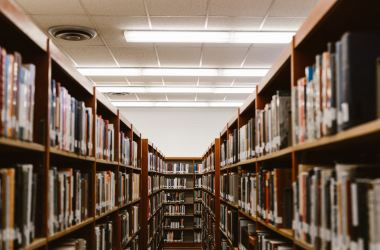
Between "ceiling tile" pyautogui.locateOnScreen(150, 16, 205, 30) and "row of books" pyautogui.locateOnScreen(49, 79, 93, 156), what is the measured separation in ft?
8.38

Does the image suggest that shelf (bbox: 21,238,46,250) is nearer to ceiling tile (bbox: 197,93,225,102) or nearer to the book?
the book

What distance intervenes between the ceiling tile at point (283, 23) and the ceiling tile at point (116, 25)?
1.46 m

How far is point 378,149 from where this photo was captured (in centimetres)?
165

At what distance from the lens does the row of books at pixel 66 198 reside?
1.99 m

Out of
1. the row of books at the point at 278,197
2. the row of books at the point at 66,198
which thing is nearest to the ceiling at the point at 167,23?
the row of books at the point at 66,198

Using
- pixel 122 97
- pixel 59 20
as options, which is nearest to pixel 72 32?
pixel 59 20

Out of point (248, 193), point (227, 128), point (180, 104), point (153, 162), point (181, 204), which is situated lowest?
point (181, 204)

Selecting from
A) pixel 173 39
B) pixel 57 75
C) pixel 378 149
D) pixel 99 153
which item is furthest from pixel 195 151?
pixel 378 149

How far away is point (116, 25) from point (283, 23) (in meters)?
2.01

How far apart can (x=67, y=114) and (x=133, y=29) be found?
3386 millimetres

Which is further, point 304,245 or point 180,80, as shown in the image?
point 180,80

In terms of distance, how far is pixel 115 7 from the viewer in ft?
15.8

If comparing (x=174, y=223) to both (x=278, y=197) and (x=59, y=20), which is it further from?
(x=278, y=197)

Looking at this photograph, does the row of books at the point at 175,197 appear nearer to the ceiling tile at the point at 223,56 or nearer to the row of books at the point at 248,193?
the ceiling tile at the point at 223,56
